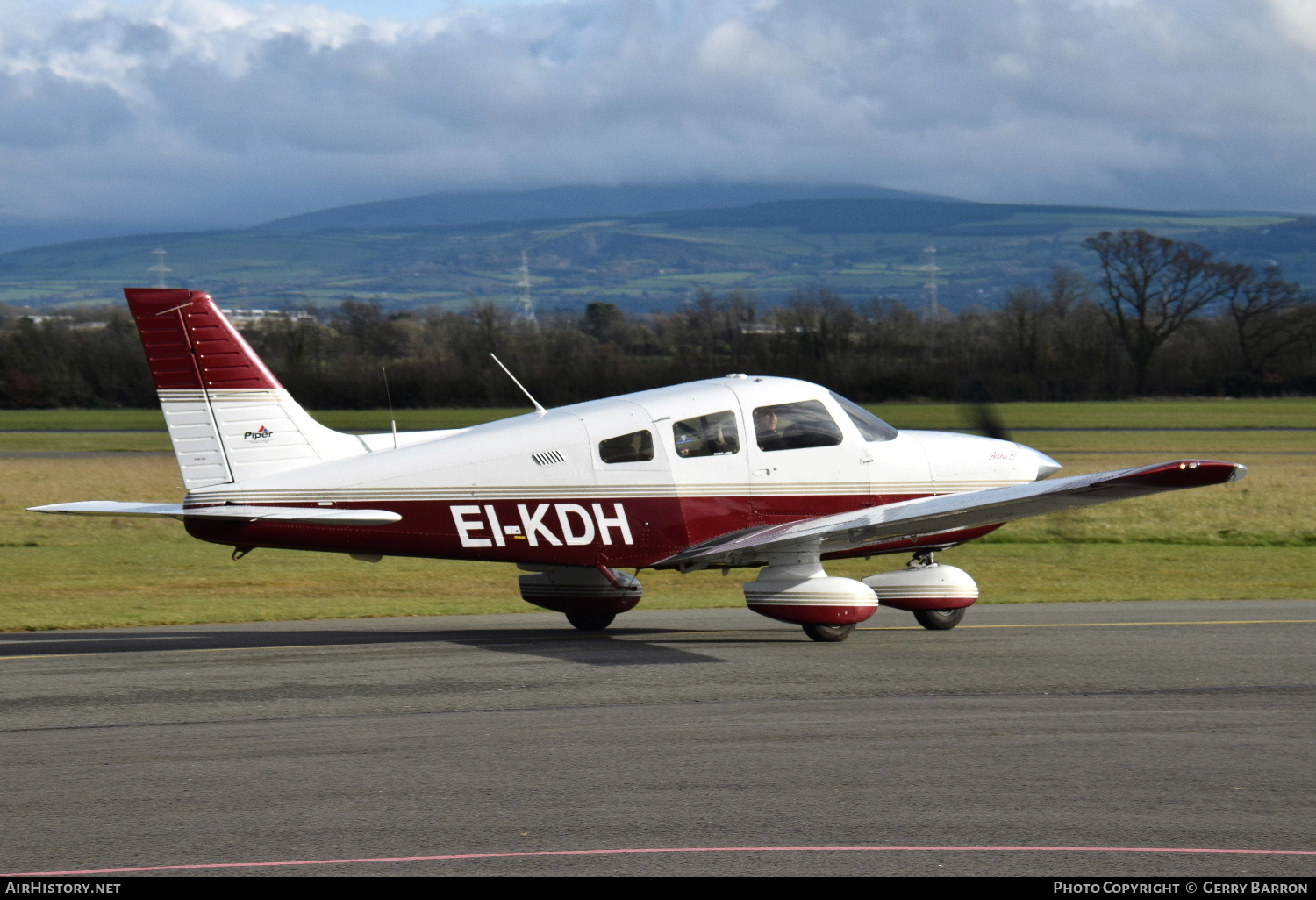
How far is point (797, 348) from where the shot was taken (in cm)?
6172

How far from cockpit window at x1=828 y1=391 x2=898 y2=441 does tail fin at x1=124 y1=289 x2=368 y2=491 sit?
5.56 meters

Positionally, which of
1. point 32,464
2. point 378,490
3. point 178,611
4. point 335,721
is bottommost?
point 32,464

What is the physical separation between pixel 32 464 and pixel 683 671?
41.4 meters

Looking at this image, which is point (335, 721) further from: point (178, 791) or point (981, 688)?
point (981, 688)

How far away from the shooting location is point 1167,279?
91.9 meters

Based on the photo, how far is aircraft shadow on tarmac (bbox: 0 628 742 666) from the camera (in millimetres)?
12695

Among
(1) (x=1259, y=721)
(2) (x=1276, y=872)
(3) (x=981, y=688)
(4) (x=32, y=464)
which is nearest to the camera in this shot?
(2) (x=1276, y=872)

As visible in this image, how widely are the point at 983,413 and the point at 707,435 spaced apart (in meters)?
4.27

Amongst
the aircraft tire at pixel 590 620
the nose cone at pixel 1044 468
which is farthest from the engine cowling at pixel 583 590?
the nose cone at pixel 1044 468

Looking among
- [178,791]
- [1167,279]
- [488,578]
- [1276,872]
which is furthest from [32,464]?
[1167,279]

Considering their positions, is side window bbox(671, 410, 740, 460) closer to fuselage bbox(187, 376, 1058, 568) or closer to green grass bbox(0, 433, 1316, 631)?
fuselage bbox(187, 376, 1058, 568)

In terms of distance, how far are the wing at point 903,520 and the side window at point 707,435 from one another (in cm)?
88

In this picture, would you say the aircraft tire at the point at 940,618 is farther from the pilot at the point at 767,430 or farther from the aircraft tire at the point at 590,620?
the aircraft tire at the point at 590,620

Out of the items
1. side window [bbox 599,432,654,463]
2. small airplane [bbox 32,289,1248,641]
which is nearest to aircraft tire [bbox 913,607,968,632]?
small airplane [bbox 32,289,1248,641]
